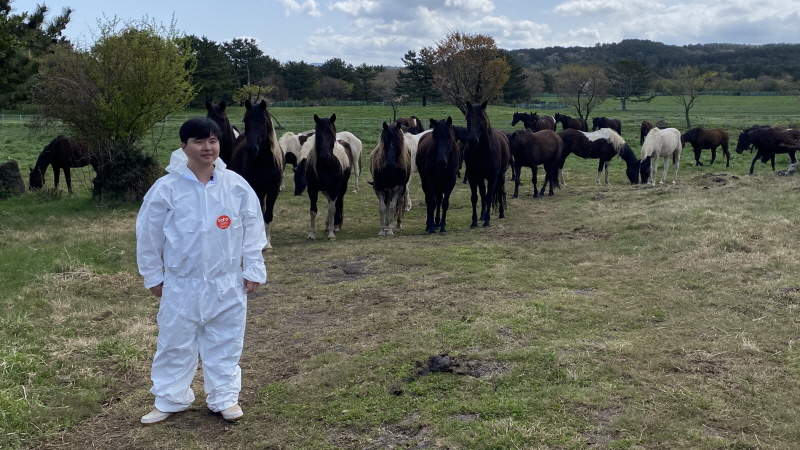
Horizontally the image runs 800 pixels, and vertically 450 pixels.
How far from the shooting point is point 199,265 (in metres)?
3.51

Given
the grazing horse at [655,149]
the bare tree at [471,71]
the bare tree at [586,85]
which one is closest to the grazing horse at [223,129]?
the grazing horse at [655,149]

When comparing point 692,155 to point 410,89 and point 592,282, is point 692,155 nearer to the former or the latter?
point 592,282

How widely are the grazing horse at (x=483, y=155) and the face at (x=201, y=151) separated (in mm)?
7106

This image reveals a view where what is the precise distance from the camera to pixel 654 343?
185 inches

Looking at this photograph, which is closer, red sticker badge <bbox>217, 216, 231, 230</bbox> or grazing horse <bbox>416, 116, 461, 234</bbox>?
red sticker badge <bbox>217, 216, 231, 230</bbox>

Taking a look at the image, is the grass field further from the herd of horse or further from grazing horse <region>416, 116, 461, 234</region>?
grazing horse <region>416, 116, 461, 234</region>

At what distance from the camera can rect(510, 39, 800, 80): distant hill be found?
309 feet

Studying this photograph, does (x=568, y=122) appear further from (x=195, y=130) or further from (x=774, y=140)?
(x=195, y=130)

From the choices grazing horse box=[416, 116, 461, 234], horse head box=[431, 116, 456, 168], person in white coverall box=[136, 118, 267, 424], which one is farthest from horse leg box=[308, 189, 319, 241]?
person in white coverall box=[136, 118, 267, 424]

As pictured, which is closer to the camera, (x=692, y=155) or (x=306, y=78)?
(x=692, y=155)

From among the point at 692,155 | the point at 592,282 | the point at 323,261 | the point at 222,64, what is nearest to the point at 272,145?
the point at 323,261

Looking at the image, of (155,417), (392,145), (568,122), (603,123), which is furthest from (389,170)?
(603,123)

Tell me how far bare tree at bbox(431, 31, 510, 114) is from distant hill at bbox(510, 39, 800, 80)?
62064 mm

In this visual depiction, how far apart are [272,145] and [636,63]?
63212mm
